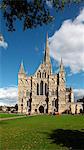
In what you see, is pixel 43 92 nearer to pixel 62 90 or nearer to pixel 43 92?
pixel 43 92

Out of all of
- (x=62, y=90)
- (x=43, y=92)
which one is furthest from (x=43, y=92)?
(x=62, y=90)

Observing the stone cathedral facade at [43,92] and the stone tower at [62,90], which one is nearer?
the stone cathedral facade at [43,92]

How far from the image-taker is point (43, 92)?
107 metres

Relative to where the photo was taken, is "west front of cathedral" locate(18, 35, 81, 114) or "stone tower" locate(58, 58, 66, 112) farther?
"stone tower" locate(58, 58, 66, 112)

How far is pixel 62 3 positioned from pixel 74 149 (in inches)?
332

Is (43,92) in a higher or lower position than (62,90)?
lower

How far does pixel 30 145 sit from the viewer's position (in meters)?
17.3

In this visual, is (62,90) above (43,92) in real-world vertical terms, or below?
above

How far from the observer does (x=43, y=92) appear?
10681cm

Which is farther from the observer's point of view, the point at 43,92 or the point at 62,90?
the point at 62,90

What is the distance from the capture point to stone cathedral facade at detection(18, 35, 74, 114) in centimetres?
10438

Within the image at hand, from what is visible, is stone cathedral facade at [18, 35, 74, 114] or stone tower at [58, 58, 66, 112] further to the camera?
stone tower at [58, 58, 66, 112]

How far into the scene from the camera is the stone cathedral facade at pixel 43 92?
104m

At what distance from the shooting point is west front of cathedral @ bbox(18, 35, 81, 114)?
104312mm
